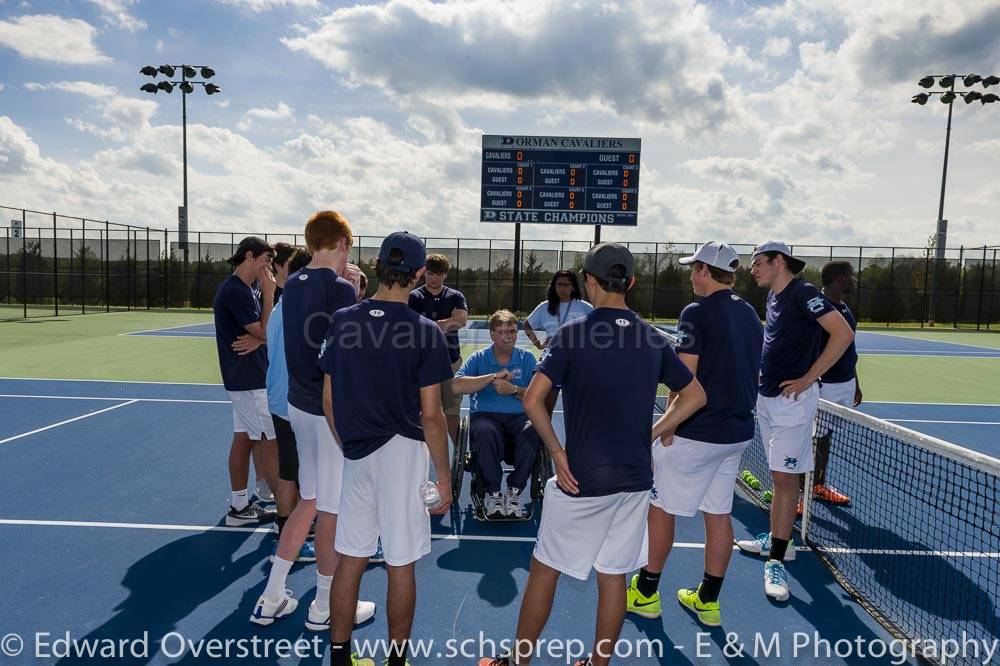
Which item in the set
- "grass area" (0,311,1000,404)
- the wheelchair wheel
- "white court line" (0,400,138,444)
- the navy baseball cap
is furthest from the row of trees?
the navy baseball cap

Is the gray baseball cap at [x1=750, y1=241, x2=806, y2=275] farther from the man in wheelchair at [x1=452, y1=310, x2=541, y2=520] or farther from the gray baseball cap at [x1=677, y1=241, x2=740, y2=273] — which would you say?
the man in wheelchair at [x1=452, y1=310, x2=541, y2=520]

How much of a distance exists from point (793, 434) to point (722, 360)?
43.7 inches

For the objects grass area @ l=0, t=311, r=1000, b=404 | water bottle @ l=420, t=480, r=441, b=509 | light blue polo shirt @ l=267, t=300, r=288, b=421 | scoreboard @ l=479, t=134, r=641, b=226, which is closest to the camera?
water bottle @ l=420, t=480, r=441, b=509

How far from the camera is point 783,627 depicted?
3.56 m

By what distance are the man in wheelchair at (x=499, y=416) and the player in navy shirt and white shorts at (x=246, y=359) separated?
60.0 inches

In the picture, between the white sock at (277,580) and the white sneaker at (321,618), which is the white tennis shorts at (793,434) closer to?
the white sneaker at (321,618)

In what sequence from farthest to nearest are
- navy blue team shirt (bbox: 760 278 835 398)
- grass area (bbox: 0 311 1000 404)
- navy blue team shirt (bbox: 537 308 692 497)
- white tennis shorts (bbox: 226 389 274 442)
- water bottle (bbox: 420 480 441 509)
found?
grass area (bbox: 0 311 1000 404) → white tennis shorts (bbox: 226 389 274 442) → navy blue team shirt (bbox: 760 278 835 398) → water bottle (bbox: 420 480 441 509) → navy blue team shirt (bbox: 537 308 692 497)

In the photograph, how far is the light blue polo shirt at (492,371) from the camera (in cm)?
528

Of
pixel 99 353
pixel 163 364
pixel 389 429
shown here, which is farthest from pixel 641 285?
pixel 389 429

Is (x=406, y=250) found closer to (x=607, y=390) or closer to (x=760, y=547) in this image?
(x=607, y=390)

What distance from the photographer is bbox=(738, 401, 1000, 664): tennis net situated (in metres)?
3.49

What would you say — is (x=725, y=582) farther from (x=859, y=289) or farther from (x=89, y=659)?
(x=859, y=289)

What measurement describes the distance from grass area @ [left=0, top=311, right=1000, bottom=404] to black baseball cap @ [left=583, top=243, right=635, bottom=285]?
9892mm

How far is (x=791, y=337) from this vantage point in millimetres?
4117
